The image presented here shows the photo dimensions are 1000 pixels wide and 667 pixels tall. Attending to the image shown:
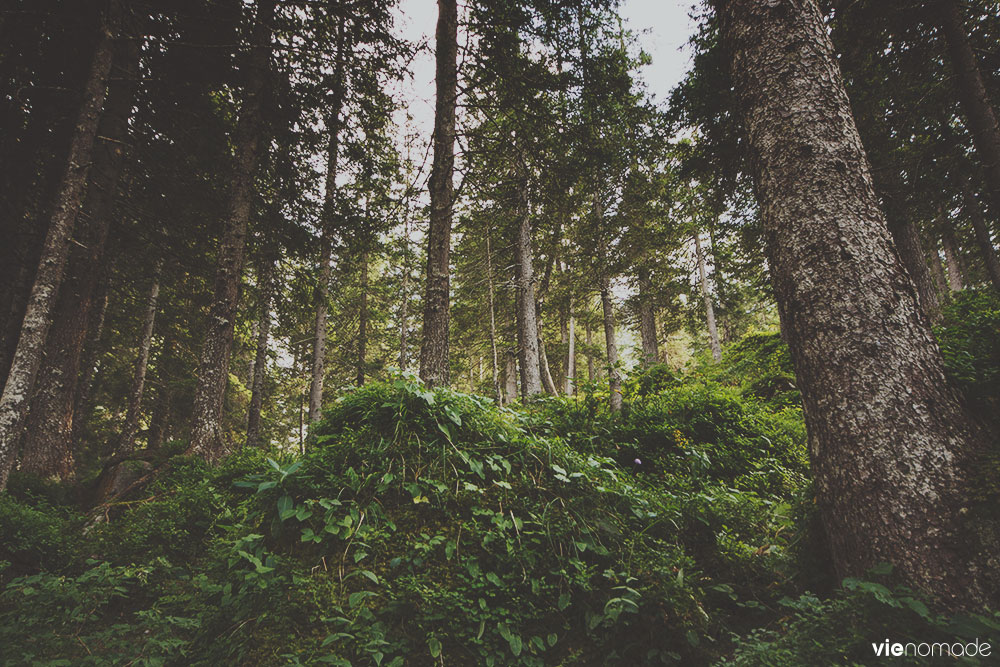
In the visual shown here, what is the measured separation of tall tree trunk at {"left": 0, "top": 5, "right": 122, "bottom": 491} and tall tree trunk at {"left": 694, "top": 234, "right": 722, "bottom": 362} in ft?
67.6

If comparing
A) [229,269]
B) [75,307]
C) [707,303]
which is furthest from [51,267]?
[707,303]

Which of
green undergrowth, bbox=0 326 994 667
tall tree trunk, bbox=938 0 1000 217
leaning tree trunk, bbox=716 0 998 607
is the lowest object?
green undergrowth, bbox=0 326 994 667

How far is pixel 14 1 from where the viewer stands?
7.64 meters

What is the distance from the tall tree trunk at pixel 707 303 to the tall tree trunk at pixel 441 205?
15680 millimetres

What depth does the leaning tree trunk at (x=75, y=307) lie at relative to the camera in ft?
24.6

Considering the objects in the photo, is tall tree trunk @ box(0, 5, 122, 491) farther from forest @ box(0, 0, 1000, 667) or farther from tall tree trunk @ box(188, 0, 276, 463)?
tall tree trunk @ box(188, 0, 276, 463)

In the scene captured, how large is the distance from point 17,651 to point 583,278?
38.9 ft

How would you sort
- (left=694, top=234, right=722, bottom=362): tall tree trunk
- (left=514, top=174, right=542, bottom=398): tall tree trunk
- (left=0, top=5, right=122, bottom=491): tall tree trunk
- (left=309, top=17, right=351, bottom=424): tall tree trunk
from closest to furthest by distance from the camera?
(left=0, top=5, right=122, bottom=491): tall tree trunk → (left=309, top=17, right=351, bottom=424): tall tree trunk → (left=514, top=174, right=542, bottom=398): tall tree trunk → (left=694, top=234, right=722, bottom=362): tall tree trunk

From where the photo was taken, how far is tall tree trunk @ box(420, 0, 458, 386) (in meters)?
6.24

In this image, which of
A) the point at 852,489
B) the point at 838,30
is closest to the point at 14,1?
the point at 852,489

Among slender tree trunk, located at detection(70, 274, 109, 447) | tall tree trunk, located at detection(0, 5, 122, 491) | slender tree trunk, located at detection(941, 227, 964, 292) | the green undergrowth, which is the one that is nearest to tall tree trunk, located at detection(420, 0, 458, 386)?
the green undergrowth

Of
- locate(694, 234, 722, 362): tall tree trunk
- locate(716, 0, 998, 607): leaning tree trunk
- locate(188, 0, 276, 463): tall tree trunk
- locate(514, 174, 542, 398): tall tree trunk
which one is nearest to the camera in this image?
locate(716, 0, 998, 607): leaning tree trunk

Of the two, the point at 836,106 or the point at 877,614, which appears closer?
the point at 877,614

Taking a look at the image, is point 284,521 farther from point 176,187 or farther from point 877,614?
point 176,187
